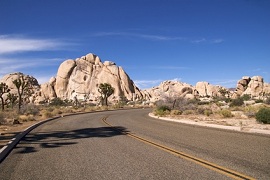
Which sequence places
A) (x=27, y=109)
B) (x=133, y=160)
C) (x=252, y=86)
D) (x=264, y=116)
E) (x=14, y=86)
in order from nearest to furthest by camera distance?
1. (x=133, y=160)
2. (x=264, y=116)
3. (x=27, y=109)
4. (x=252, y=86)
5. (x=14, y=86)

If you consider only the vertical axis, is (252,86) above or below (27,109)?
above

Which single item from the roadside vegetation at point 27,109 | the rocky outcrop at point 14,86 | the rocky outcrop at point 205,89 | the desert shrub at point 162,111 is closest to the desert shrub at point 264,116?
the desert shrub at point 162,111

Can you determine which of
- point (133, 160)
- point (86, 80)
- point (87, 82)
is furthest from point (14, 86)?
point (133, 160)

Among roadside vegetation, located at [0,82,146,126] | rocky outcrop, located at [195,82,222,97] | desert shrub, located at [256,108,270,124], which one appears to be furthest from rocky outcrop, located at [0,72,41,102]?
desert shrub, located at [256,108,270,124]

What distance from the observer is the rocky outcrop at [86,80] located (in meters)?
110

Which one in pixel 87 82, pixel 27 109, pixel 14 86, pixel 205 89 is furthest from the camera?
pixel 205 89

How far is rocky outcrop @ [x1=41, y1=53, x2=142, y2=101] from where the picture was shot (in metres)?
110

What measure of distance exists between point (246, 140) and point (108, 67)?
10484cm

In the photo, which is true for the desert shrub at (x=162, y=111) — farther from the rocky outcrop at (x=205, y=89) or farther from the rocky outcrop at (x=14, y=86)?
the rocky outcrop at (x=205, y=89)

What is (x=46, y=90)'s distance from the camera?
11506 centimetres

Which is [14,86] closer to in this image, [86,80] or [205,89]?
[86,80]

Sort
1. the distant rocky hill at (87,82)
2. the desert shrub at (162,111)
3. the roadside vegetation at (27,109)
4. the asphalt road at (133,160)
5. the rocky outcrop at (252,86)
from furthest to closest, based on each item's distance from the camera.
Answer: the distant rocky hill at (87,82)
the rocky outcrop at (252,86)
the desert shrub at (162,111)
the roadside vegetation at (27,109)
the asphalt road at (133,160)

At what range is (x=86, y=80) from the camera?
112875 millimetres

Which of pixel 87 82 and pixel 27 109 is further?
pixel 87 82
